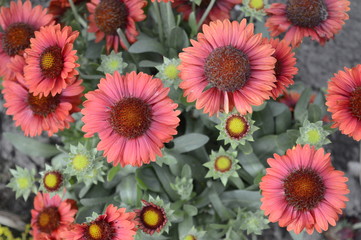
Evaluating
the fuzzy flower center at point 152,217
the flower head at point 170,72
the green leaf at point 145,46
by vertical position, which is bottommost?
the fuzzy flower center at point 152,217

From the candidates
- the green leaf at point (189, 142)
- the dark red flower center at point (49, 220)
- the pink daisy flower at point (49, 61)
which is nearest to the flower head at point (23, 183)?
the dark red flower center at point (49, 220)

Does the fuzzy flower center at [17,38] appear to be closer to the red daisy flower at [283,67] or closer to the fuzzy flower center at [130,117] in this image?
the fuzzy flower center at [130,117]

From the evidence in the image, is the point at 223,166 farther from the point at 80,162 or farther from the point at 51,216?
the point at 51,216

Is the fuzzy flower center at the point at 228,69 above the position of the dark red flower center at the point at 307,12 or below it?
below

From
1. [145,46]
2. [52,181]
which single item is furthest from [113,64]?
[52,181]

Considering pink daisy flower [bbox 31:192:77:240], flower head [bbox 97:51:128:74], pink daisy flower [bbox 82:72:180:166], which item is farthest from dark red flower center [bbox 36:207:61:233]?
flower head [bbox 97:51:128:74]

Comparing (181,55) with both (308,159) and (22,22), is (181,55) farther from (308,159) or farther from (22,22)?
(22,22)

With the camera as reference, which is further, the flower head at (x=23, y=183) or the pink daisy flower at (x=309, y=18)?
the flower head at (x=23, y=183)
